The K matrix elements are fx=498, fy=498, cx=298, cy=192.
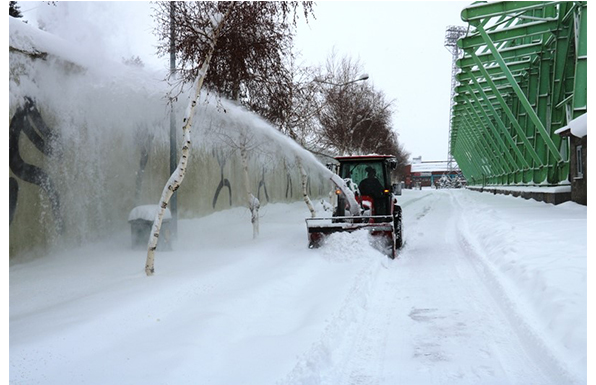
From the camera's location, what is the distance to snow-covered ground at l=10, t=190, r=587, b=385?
4.21 metres

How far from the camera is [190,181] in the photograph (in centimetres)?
1491

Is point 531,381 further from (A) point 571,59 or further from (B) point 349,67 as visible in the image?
(B) point 349,67

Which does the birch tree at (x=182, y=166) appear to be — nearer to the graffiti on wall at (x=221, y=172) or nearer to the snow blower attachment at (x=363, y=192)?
the snow blower attachment at (x=363, y=192)

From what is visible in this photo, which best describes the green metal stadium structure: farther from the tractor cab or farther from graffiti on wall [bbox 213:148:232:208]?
graffiti on wall [bbox 213:148:232:208]

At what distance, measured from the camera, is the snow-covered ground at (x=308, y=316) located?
13.8 feet

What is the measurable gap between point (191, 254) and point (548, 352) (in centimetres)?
729

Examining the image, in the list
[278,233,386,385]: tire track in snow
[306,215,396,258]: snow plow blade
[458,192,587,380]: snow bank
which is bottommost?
[278,233,386,385]: tire track in snow

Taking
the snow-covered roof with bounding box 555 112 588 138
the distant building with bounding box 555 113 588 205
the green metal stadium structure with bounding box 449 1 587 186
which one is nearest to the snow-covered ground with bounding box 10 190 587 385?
the snow-covered roof with bounding box 555 112 588 138

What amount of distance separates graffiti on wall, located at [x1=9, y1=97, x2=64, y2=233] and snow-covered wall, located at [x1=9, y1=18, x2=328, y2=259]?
0.02 m

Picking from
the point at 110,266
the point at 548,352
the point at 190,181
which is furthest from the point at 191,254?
the point at 548,352

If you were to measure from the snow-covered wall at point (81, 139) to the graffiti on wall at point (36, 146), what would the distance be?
0.02 meters

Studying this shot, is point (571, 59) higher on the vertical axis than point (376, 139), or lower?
higher

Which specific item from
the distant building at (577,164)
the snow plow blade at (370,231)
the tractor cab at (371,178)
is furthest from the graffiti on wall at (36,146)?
the distant building at (577,164)

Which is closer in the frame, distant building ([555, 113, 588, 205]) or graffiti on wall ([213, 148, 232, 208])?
distant building ([555, 113, 588, 205])
